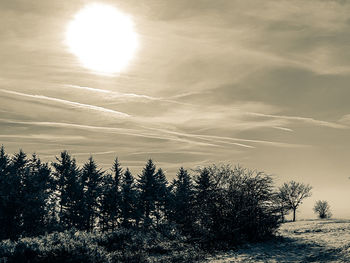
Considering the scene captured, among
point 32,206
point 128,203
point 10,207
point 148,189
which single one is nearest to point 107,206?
point 128,203

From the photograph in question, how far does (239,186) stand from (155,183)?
103 ft

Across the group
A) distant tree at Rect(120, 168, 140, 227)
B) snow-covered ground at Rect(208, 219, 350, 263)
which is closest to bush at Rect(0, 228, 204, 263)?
snow-covered ground at Rect(208, 219, 350, 263)

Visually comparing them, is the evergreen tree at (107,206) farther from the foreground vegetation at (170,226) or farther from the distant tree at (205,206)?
the distant tree at (205,206)

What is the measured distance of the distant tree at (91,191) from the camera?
4671 cm

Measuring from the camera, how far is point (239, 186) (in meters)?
23.7

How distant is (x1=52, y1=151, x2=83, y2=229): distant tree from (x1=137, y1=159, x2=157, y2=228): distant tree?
31.5 feet

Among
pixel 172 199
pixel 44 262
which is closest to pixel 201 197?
pixel 44 262

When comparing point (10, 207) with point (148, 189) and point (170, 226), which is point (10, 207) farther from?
point (148, 189)

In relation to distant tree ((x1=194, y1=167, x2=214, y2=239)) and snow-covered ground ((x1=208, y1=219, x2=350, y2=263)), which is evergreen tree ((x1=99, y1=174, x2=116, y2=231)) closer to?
distant tree ((x1=194, y1=167, x2=214, y2=239))

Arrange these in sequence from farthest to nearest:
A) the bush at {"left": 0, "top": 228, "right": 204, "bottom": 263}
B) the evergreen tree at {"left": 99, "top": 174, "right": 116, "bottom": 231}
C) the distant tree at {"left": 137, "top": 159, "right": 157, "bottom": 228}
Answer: the distant tree at {"left": 137, "top": 159, "right": 157, "bottom": 228} → the evergreen tree at {"left": 99, "top": 174, "right": 116, "bottom": 231} → the bush at {"left": 0, "top": 228, "right": 204, "bottom": 263}

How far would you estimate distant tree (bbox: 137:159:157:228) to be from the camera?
53031mm

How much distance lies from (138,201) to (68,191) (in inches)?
403

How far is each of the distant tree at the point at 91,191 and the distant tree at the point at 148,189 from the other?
6.73m

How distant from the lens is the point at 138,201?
49.3 meters
